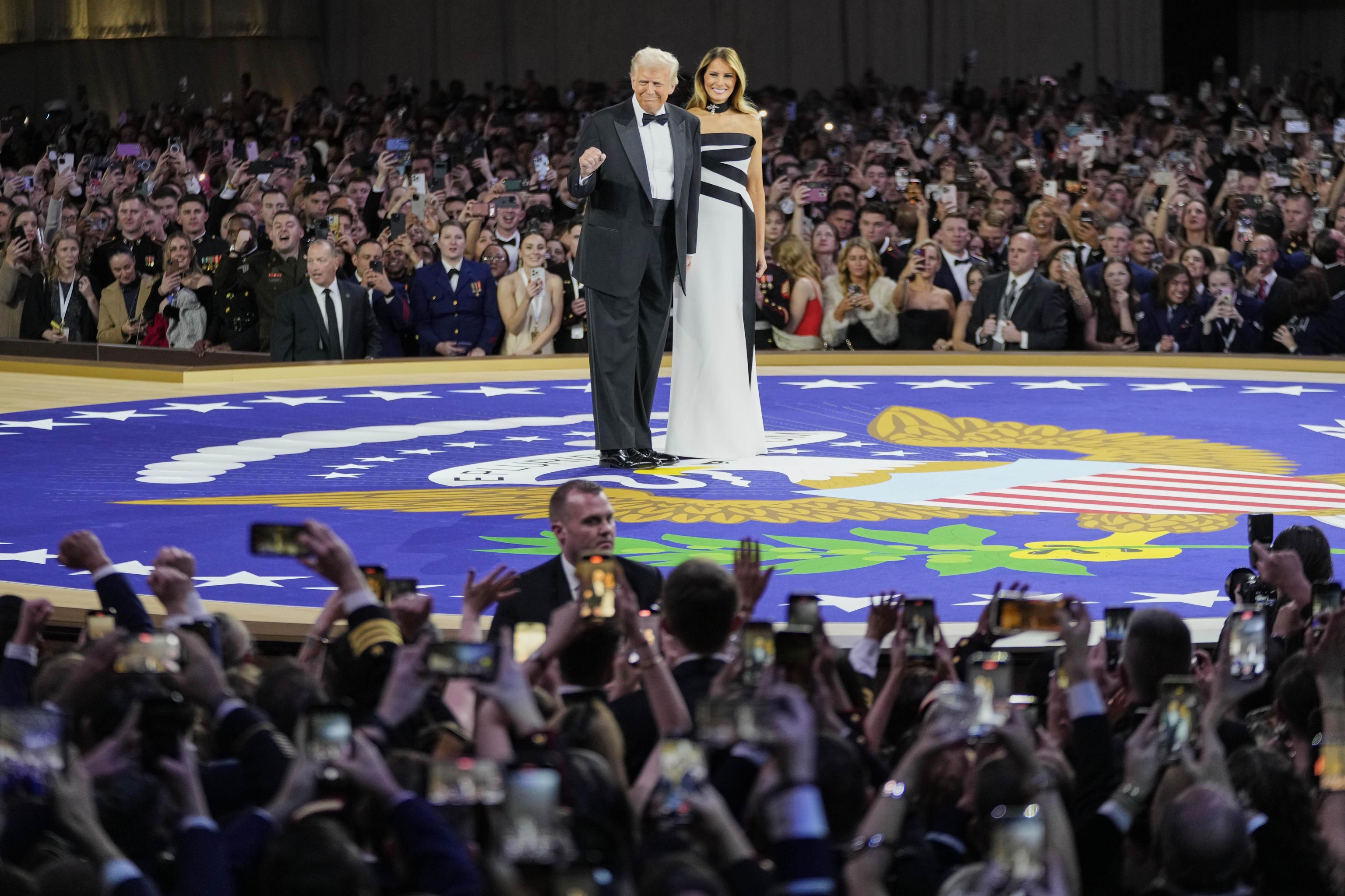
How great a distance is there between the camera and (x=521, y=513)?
181 inches

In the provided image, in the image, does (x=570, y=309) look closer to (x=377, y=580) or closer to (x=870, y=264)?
(x=870, y=264)

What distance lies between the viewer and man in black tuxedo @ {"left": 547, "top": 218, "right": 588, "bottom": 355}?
27.0 ft

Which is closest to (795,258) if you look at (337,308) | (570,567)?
(337,308)

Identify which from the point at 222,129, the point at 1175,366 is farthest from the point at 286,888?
the point at 222,129

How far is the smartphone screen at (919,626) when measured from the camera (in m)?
2.55

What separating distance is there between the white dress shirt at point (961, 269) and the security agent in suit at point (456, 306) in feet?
6.74

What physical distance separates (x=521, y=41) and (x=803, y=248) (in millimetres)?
9210

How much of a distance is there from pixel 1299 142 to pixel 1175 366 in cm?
392

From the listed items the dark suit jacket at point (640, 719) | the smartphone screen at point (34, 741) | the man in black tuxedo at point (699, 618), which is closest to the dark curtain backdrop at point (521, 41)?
the man in black tuxedo at point (699, 618)

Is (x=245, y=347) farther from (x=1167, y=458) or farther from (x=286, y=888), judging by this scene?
(x=286, y=888)

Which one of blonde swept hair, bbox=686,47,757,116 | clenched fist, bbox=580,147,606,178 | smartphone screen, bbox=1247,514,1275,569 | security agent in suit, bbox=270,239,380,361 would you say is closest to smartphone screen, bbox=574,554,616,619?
smartphone screen, bbox=1247,514,1275,569

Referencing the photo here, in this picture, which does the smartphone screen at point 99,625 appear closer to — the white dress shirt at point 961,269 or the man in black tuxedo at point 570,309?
the man in black tuxedo at point 570,309

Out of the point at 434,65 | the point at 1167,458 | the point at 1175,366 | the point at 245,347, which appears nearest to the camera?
the point at 1167,458

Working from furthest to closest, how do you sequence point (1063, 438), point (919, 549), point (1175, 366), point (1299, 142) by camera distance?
point (1299, 142) → point (1175, 366) → point (1063, 438) → point (919, 549)
